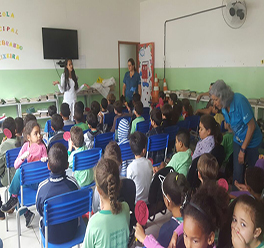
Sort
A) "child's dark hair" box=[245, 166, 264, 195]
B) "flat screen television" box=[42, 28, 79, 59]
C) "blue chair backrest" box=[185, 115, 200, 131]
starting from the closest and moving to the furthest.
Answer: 1. "child's dark hair" box=[245, 166, 264, 195]
2. "blue chair backrest" box=[185, 115, 200, 131]
3. "flat screen television" box=[42, 28, 79, 59]

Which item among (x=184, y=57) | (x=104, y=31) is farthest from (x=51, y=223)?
(x=104, y=31)

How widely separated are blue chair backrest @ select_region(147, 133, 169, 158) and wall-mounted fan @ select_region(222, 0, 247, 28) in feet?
9.48

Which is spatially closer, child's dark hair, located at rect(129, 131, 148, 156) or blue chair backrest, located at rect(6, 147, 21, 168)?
child's dark hair, located at rect(129, 131, 148, 156)

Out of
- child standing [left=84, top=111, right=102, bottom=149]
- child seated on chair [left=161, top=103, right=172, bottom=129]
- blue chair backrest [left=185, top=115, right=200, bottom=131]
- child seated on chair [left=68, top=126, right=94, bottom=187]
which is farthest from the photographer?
blue chair backrest [left=185, top=115, right=200, bottom=131]

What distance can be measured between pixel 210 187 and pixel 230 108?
54.4 inches

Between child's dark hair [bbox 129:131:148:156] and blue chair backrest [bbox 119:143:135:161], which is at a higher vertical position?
child's dark hair [bbox 129:131:148:156]

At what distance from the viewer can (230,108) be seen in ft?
7.93

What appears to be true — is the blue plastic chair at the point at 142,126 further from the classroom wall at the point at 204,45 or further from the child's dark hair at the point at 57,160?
the classroom wall at the point at 204,45

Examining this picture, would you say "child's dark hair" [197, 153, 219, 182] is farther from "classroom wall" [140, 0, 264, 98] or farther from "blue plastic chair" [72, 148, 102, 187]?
"classroom wall" [140, 0, 264, 98]

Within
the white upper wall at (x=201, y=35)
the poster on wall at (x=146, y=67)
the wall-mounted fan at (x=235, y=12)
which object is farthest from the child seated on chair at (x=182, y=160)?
the poster on wall at (x=146, y=67)

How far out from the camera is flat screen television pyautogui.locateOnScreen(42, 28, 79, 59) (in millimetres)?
5746

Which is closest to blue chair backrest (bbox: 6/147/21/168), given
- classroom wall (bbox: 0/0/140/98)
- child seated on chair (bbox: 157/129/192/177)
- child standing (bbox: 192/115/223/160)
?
child seated on chair (bbox: 157/129/192/177)

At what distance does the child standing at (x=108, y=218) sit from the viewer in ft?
4.26

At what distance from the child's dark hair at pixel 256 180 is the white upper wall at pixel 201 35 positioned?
3.37m
